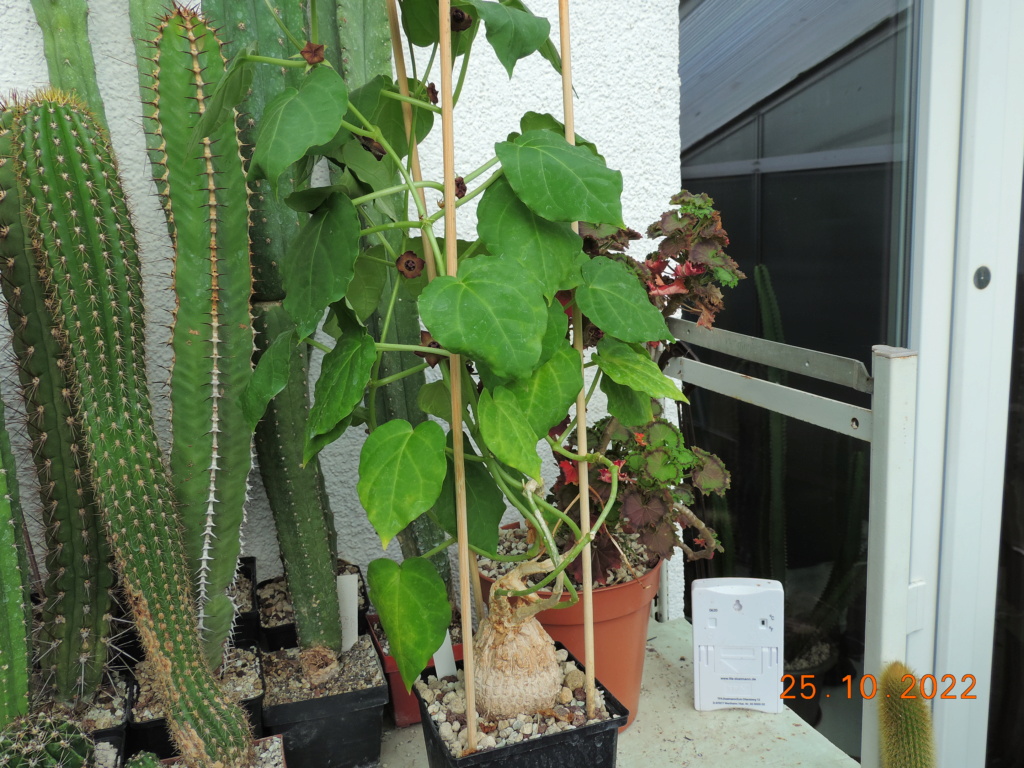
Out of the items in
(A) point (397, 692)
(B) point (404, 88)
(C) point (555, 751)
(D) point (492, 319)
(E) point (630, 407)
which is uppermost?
(B) point (404, 88)

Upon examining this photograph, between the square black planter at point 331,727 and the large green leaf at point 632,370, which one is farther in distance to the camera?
the square black planter at point 331,727

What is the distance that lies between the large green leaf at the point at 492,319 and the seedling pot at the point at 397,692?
28.1 inches

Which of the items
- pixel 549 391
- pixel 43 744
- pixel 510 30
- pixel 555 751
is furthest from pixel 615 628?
pixel 510 30

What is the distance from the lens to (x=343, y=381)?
0.80 m

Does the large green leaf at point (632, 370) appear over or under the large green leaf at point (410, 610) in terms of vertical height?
over

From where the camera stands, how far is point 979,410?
1191 millimetres

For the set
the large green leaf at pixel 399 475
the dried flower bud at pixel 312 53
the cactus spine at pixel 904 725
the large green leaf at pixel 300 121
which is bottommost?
the cactus spine at pixel 904 725

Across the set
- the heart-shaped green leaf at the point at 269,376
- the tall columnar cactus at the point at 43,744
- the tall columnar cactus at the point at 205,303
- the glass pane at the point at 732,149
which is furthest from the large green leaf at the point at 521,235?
the glass pane at the point at 732,149

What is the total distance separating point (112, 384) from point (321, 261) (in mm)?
419

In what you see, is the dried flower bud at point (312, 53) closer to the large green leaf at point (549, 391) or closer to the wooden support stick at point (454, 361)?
the wooden support stick at point (454, 361)

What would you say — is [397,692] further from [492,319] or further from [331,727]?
[492,319]

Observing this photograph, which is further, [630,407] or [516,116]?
[516,116]

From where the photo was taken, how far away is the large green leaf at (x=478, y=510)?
3.18 ft
